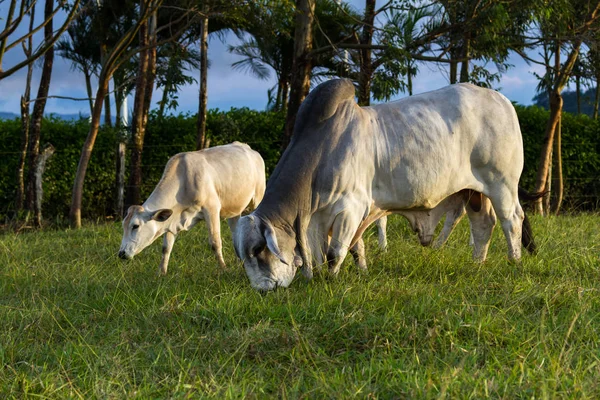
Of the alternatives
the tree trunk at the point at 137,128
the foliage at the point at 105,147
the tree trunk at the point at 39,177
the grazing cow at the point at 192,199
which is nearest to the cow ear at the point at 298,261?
the grazing cow at the point at 192,199

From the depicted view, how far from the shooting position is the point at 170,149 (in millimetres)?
13125

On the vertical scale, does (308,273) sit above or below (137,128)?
below

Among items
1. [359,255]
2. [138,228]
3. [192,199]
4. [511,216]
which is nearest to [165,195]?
[192,199]

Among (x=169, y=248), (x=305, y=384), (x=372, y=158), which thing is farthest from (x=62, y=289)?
(x=305, y=384)

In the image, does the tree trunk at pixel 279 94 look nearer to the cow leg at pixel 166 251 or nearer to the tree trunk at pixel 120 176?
the tree trunk at pixel 120 176

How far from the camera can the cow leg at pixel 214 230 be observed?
23.3 feet

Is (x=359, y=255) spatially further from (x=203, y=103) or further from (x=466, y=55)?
(x=203, y=103)

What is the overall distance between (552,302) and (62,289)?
358 cm

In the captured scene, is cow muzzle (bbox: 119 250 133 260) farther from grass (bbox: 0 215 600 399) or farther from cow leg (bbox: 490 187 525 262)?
cow leg (bbox: 490 187 525 262)

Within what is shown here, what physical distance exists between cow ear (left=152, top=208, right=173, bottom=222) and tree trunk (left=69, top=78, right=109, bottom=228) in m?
3.56

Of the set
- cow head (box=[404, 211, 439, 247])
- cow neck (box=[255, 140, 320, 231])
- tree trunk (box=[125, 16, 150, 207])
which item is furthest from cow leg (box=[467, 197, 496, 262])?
tree trunk (box=[125, 16, 150, 207])

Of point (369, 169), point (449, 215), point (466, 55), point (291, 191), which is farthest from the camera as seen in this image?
point (466, 55)

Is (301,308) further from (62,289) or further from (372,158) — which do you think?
(62,289)

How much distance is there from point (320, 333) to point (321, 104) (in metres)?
2.03
